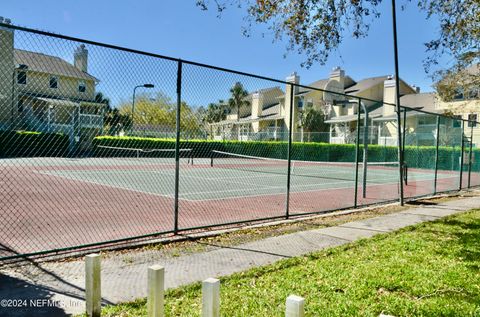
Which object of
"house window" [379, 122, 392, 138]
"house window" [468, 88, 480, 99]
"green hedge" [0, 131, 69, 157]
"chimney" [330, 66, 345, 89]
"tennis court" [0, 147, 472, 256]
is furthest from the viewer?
"chimney" [330, 66, 345, 89]

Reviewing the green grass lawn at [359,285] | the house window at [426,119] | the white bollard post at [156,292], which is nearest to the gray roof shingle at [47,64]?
the green grass lawn at [359,285]

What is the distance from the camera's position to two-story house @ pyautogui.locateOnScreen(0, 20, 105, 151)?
548 centimetres

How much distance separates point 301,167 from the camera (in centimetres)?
2666

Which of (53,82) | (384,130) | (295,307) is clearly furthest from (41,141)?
(384,130)

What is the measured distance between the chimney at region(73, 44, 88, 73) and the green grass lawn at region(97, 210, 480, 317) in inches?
130

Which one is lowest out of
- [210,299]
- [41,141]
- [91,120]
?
[210,299]

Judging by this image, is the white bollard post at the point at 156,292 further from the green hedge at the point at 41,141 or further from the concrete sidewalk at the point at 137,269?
the green hedge at the point at 41,141

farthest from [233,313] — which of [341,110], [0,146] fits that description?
[341,110]

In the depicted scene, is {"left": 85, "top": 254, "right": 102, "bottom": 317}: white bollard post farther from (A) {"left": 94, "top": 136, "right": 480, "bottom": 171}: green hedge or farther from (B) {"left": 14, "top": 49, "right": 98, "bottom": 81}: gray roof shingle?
(A) {"left": 94, "top": 136, "right": 480, "bottom": 171}: green hedge

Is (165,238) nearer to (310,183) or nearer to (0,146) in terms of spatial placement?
(0,146)

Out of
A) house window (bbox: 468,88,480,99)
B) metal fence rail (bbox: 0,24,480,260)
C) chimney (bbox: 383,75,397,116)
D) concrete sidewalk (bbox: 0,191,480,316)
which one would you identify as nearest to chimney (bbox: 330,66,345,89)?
chimney (bbox: 383,75,397,116)

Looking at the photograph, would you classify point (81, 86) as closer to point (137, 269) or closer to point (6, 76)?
point (6, 76)

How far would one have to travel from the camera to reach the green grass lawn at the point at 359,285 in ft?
13.0

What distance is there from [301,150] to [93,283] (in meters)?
25.2
